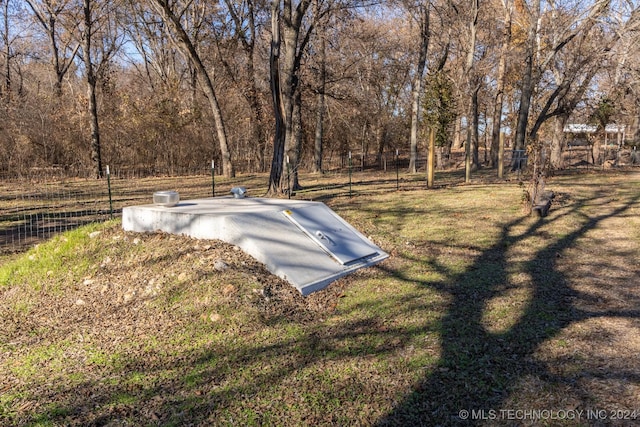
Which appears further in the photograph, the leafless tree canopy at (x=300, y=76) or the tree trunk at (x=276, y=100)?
the leafless tree canopy at (x=300, y=76)

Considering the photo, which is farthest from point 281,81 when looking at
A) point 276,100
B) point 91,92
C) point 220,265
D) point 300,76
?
point 91,92

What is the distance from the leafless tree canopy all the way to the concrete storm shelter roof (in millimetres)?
6860

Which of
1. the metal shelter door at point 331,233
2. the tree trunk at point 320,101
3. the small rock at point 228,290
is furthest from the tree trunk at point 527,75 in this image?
the small rock at point 228,290

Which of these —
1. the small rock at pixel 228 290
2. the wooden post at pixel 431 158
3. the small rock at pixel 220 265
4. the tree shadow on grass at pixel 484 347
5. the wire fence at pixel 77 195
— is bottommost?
the tree shadow on grass at pixel 484 347

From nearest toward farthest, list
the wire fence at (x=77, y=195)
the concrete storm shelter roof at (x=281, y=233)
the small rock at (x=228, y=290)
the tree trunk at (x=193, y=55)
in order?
1. the small rock at (x=228, y=290)
2. the concrete storm shelter roof at (x=281, y=233)
3. the wire fence at (x=77, y=195)
4. the tree trunk at (x=193, y=55)

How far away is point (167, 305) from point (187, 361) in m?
1.13

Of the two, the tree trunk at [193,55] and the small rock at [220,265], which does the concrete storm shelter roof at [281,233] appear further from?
the tree trunk at [193,55]

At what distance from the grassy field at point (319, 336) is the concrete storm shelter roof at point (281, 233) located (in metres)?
0.18

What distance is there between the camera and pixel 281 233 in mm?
5766

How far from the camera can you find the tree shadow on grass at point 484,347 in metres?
2.88

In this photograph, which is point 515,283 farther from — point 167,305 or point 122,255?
point 122,255

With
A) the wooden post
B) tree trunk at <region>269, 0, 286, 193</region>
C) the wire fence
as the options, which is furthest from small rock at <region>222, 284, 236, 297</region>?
the wooden post

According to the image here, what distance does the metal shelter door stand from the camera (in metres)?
5.94

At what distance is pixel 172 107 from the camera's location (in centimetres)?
2309
